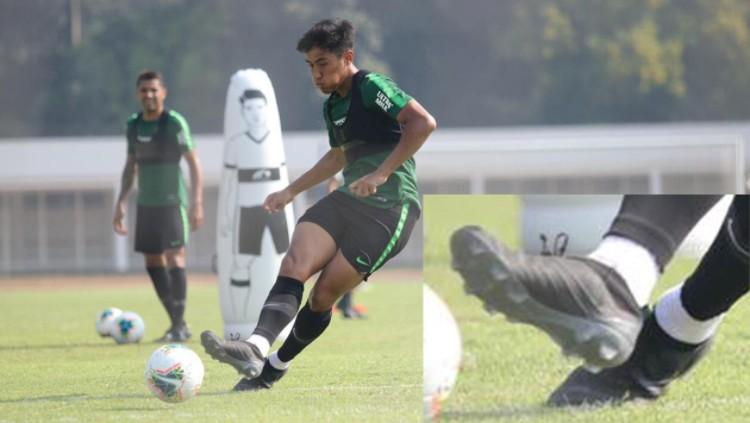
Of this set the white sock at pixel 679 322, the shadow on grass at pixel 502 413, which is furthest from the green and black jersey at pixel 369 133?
the white sock at pixel 679 322

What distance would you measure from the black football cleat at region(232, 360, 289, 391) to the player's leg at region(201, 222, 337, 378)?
1.25ft

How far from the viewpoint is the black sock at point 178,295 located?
13.5 m

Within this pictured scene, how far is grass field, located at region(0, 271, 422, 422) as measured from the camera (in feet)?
26.6

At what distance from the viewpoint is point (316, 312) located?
27.0 ft

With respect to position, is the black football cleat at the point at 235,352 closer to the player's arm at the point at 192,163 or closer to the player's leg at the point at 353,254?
the player's leg at the point at 353,254

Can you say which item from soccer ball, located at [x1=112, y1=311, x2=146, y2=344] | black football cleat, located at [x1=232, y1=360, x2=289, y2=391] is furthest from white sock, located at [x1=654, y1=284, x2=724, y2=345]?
soccer ball, located at [x1=112, y1=311, x2=146, y2=344]

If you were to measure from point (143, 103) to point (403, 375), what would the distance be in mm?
4472

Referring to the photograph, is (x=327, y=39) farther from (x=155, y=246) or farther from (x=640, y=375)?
(x=155, y=246)

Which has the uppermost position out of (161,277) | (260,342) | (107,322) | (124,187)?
(260,342)

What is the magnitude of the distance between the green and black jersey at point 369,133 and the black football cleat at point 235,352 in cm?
103

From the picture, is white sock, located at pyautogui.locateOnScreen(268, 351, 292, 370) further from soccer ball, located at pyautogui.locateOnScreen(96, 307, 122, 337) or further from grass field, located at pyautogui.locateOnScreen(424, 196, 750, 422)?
soccer ball, located at pyautogui.locateOnScreen(96, 307, 122, 337)

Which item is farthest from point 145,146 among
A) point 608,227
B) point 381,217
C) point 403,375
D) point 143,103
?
point 608,227

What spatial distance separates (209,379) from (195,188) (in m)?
4.10

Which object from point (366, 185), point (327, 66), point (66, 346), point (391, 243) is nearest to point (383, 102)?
point (327, 66)
